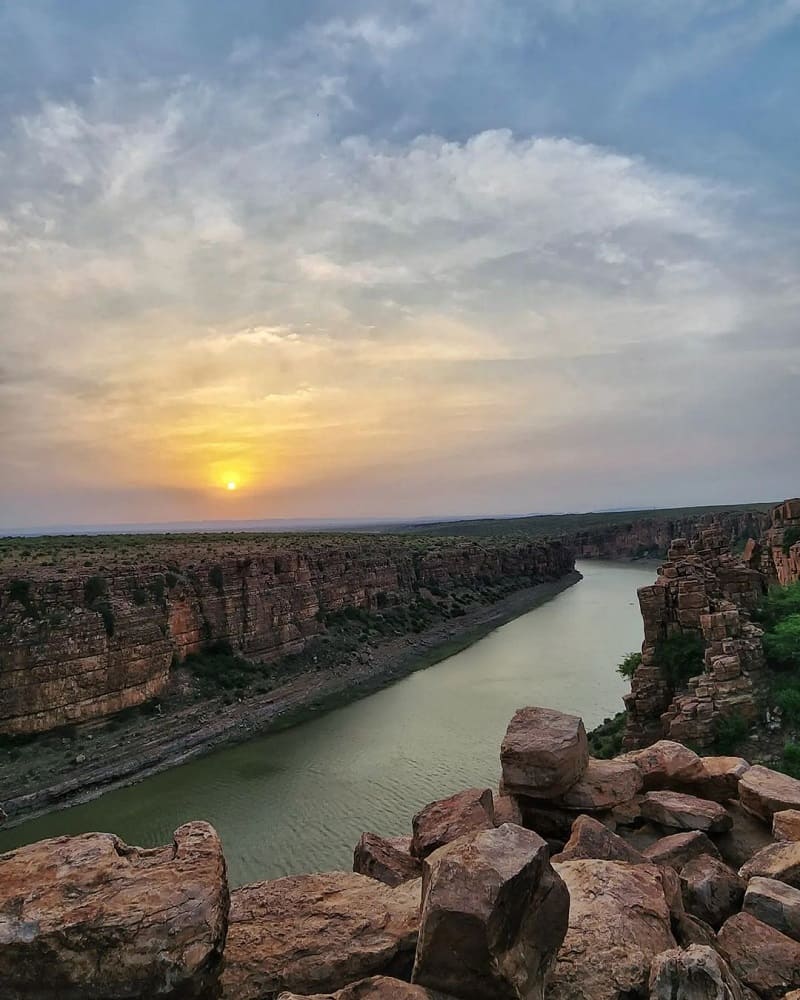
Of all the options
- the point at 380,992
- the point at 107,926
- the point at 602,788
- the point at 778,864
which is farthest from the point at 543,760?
the point at 107,926

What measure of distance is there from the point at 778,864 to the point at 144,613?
2926 centimetres

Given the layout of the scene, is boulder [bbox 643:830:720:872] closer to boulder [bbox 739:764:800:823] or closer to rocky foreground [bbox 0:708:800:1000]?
rocky foreground [bbox 0:708:800:1000]

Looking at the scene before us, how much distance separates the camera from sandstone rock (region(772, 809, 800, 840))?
6.37 meters

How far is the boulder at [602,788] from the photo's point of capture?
723 centimetres

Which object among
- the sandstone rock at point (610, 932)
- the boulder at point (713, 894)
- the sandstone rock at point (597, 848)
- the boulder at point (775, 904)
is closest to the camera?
the sandstone rock at point (610, 932)

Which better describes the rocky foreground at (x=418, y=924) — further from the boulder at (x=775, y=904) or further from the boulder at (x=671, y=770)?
the boulder at (x=671, y=770)

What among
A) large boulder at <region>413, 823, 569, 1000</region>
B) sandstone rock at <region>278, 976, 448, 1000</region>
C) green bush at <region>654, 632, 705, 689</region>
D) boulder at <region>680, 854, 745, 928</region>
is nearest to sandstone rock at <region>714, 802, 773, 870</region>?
boulder at <region>680, 854, 745, 928</region>

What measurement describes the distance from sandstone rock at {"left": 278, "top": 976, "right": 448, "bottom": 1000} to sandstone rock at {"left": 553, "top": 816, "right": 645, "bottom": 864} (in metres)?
2.51

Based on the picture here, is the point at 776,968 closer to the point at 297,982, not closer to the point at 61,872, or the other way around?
the point at 297,982

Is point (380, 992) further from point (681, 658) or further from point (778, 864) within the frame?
point (681, 658)

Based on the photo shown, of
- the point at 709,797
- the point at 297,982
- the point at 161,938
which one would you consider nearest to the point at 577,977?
the point at 297,982

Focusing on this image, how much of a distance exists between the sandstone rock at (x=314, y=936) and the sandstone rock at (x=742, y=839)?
152 inches

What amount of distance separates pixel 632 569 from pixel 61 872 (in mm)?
107418

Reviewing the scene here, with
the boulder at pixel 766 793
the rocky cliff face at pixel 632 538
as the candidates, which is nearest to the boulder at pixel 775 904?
the boulder at pixel 766 793
